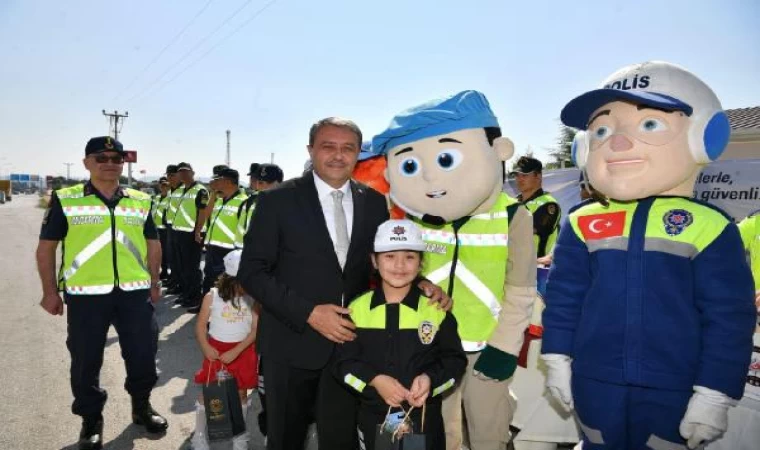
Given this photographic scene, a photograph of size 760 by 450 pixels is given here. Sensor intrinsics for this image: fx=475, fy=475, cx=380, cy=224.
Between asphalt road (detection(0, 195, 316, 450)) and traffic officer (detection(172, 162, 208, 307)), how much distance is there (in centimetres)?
46

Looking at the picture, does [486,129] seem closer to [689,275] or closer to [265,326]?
[689,275]

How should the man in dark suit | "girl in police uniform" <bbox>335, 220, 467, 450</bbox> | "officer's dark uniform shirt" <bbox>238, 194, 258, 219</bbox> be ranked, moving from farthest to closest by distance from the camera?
"officer's dark uniform shirt" <bbox>238, 194, 258, 219</bbox>, the man in dark suit, "girl in police uniform" <bbox>335, 220, 467, 450</bbox>

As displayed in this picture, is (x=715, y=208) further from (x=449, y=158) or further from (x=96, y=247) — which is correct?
(x=96, y=247)

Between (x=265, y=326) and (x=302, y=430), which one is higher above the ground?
(x=265, y=326)

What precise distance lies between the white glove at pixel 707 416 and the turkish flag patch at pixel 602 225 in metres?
0.67

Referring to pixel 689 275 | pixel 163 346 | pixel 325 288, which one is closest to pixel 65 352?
pixel 163 346

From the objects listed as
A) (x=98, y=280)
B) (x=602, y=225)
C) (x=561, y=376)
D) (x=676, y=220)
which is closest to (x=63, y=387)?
(x=98, y=280)

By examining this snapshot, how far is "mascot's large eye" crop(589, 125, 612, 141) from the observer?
2.12 meters

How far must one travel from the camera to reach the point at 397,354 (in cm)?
221

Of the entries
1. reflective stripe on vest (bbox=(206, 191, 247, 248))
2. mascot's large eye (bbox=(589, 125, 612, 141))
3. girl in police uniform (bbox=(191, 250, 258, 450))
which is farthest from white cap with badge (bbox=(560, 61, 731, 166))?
reflective stripe on vest (bbox=(206, 191, 247, 248))

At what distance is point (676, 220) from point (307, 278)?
5.40ft

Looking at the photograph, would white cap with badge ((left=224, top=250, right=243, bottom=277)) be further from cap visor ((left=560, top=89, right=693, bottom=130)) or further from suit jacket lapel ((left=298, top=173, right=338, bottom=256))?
cap visor ((left=560, top=89, right=693, bottom=130))

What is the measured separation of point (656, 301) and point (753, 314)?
347 millimetres

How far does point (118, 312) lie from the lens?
3.53 metres
